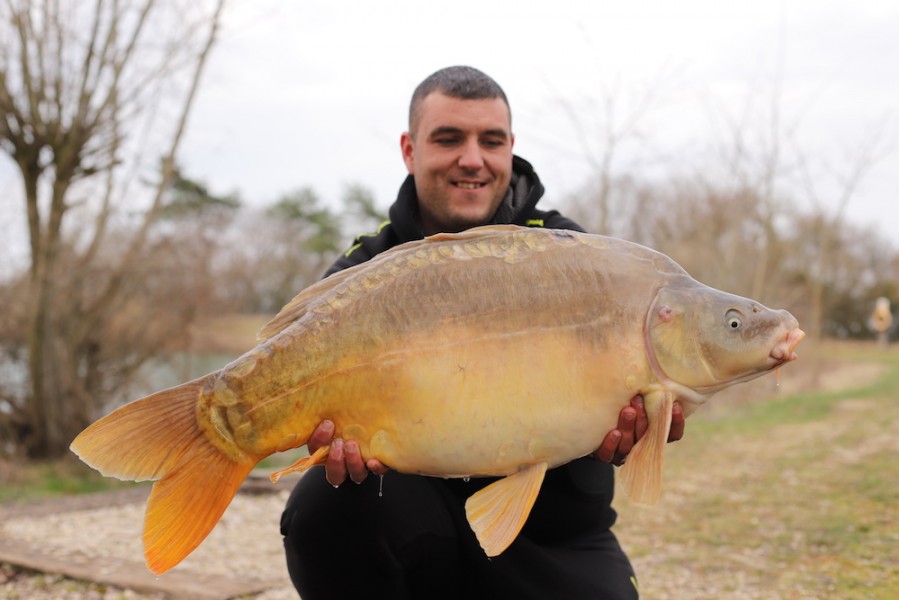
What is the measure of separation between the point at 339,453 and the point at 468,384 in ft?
0.94

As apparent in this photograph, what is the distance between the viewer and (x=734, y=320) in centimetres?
158

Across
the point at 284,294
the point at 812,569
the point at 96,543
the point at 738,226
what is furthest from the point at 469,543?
the point at 284,294

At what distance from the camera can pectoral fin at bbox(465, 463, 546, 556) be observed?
159cm

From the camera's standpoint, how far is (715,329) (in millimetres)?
1579

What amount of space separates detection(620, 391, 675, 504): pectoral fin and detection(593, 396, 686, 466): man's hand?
2cm

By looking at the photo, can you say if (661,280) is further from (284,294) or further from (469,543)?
(284,294)

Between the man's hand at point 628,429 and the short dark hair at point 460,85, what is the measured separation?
1.13 m

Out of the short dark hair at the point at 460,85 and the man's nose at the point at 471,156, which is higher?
the short dark hair at the point at 460,85

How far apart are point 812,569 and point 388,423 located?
2.21 metres

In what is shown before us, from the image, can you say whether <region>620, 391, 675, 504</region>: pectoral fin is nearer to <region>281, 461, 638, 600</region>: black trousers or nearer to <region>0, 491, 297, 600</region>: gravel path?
<region>281, 461, 638, 600</region>: black trousers

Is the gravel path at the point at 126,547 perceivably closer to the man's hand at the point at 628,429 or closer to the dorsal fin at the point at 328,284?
the dorsal fin at the point at 328,284

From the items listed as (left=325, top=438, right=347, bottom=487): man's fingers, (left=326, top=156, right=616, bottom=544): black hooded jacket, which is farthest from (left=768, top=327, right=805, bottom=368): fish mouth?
(left=325, top=438, right=347, bottom=487): man's fingers

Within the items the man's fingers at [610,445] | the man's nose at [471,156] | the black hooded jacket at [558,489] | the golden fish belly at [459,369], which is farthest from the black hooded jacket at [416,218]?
the man's fingers at [610,445]

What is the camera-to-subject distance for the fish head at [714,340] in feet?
5.15
